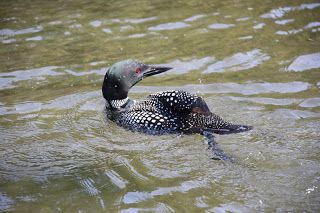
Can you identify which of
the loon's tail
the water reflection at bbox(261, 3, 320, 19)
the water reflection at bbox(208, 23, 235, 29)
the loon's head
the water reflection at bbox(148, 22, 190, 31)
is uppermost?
the water reflection at bbox(261, 3, 320, 19)

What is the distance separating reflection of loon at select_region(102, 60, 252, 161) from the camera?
493cm

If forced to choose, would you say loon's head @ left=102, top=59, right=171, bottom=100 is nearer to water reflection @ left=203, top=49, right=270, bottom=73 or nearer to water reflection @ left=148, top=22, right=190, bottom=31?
water reflection @ left=203, top=49, right=270, bottom=73

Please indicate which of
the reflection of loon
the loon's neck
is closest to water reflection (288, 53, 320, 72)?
the reflection of loon

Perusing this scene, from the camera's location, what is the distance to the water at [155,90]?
161 inches

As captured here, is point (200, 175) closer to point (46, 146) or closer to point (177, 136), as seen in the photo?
point (177, 136)

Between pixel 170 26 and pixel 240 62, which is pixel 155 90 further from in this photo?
pixel 170 26

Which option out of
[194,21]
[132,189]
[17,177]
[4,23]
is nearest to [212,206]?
[132,189]

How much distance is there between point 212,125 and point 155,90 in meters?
1.49

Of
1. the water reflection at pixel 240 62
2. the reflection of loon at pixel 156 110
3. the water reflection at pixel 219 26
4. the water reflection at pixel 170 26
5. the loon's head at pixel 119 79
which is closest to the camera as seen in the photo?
the reflection of loon at pixel 156 110

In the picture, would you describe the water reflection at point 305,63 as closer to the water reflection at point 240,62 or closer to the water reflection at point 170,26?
the water reflection at point 240,62

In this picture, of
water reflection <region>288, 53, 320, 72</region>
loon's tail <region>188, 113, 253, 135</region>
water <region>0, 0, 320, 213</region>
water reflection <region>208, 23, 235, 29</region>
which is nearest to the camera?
water <region>0, 0, 320, 213</region>

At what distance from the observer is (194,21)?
26.3ft

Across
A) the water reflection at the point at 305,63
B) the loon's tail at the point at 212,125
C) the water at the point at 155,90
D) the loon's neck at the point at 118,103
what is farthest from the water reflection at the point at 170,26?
the loon's tail at the point at 212,125

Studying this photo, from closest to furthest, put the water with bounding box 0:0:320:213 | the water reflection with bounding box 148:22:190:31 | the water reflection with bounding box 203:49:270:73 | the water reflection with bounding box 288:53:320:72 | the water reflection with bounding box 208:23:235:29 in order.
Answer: the water with bounding box 0:0:320:213 → the water reflection with bounding box 288:53:320:72 → the water reflection with bounding box 203:49:270:73 → the water reflection with bounding box 208:23:235:29 → the water reflection with bounding box 148:22:190:31
